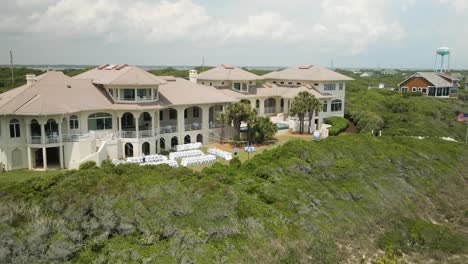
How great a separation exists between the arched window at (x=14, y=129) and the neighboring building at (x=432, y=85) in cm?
7866

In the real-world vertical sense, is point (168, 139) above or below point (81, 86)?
below

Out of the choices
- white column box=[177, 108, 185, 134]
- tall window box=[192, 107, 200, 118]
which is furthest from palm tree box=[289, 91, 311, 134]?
white column box=[177, 108, 185, 134]

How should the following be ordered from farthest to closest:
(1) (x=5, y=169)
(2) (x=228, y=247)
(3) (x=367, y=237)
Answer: (1) (x=5, y=169) < (3) (x=367, y=237) < (2) (x=228, y=247)

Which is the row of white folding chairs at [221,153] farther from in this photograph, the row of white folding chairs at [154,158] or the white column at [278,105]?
the white column at [278,105]

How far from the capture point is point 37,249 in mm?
18094

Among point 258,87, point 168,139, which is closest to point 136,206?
point 168,139

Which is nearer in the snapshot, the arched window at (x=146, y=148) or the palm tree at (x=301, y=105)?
the arched window at (x=146, y=148)

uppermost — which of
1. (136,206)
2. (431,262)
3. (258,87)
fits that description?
(258,87)

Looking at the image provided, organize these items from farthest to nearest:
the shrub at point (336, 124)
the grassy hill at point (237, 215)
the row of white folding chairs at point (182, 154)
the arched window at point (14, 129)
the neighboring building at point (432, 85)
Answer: the neighboring building at point (432, 85) < the shrub at point (336, 124) < the row of white folding chairs at point (182, 154) < the arched window at point (14, 129) < the grassy hill at point (237, 215)

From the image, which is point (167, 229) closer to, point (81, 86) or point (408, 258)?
point (408, 258)

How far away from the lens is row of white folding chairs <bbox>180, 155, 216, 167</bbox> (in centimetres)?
3208

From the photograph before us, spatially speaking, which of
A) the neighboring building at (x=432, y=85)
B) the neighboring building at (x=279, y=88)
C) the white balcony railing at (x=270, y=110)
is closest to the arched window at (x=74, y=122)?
the neighboring building at (x=279, y=88)

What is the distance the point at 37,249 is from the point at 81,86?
21720 mm

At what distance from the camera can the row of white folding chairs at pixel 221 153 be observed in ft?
113
